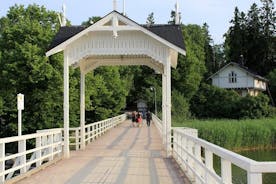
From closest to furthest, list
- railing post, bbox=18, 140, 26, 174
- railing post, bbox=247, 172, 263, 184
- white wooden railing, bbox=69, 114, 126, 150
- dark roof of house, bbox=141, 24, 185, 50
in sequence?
railing post, bbox=247, 172, 263, 184
railing post, bbox=18, 140, 26, 174
dark roof of house, bbox=141, 24, 185, 50
white wooden railing, bbox=69, 114, 126, 150

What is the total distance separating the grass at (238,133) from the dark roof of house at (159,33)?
15.1 meters

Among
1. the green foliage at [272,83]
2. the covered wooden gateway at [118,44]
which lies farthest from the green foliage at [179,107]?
the covered wooden gateway at [118,44]

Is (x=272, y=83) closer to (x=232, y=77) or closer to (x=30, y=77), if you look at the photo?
(x=232, y=77)

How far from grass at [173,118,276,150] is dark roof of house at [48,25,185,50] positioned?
49.5 feet

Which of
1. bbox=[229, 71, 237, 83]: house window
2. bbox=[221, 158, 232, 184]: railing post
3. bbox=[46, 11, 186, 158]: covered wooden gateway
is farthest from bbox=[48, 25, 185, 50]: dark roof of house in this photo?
bbox=[229, 71, 237, 83]: house window

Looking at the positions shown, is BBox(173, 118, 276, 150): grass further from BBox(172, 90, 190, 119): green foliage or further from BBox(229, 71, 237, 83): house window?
BBox(229, 71, 237, 83): house window

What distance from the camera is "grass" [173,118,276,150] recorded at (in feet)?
111

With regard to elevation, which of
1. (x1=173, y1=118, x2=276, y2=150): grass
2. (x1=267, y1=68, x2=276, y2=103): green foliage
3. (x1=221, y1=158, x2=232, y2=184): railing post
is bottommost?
(x1=173, y1=118, x2=276, y2=150): grass

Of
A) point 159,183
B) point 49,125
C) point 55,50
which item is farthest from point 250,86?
point 159,183

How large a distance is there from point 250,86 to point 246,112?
16.8 meters

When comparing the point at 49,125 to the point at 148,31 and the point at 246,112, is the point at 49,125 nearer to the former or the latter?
the point at 148,31

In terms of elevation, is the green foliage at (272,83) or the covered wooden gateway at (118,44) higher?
the green foliage at (272,83)

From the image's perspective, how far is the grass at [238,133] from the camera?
1337 inches

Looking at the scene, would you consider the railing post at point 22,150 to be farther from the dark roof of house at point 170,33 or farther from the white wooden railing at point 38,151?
the dark roof of house at point 170,33
